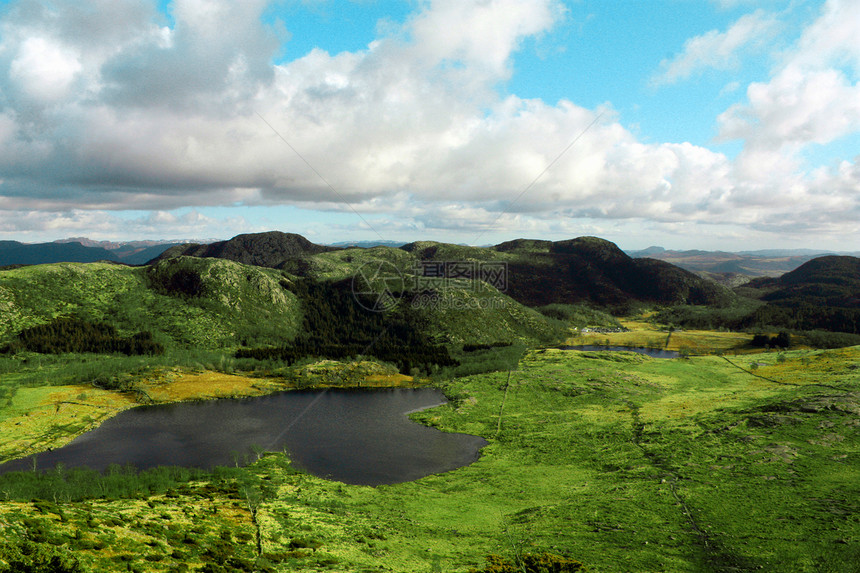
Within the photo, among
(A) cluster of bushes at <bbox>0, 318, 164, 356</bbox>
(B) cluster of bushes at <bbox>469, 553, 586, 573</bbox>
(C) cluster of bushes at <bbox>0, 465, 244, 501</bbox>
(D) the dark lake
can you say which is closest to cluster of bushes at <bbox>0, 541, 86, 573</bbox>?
(C) cluster of bushes at <bbox>0, 465, 244, 501</bbox>

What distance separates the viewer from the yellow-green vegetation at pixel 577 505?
36.4 metres

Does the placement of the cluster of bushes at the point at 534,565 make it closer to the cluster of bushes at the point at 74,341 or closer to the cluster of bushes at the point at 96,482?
the cluster of bushes at the point at 96,482

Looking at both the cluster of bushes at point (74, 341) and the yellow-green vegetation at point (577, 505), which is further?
the cluster of bushes at point (74, 341)

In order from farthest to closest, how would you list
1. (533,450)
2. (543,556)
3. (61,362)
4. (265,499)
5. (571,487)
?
(61,362), (533,450), (571,487), (265,499), (543,556)

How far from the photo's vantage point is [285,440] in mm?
93875

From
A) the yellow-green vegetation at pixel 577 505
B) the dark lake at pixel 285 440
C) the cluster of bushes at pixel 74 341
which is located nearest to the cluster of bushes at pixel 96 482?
the yellow-green vegetation at pixel 577 505

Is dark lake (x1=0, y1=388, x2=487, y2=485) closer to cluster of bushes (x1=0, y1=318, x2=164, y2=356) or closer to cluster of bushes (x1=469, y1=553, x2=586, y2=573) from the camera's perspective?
cluster of bushes (x1=469, y1=553, x2=586, y2=573)

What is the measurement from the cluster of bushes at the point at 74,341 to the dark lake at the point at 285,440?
283 feet

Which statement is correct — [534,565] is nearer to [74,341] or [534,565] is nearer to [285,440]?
[285,440]

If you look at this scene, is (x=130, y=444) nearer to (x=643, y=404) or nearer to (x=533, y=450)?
(x=533, y=450)

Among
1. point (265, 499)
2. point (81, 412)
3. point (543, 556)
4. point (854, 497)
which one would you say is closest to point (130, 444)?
point (81, 412)

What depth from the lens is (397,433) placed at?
10050 cm

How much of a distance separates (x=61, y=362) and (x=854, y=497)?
225 meters

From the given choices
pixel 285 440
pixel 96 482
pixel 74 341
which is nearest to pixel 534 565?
pixel 96 482
